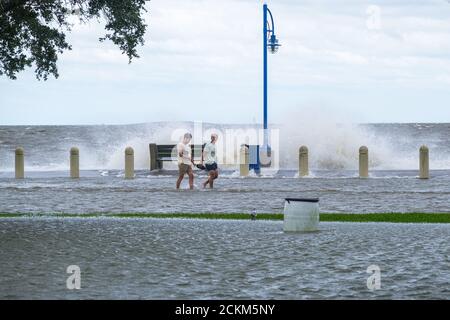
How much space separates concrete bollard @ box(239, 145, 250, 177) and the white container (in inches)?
910

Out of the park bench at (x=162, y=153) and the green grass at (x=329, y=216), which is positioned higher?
the park bench at (x=162, y=153)

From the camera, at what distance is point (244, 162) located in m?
Answer: 41.2

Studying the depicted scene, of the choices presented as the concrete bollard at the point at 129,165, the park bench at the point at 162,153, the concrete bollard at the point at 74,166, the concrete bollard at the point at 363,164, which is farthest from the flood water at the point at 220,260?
the park bench at the point at 162,153

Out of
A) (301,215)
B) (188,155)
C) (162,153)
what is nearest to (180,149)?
(188,155)

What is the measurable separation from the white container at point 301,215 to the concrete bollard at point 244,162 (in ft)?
75.8

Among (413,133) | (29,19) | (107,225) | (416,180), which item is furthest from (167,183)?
(413,133)

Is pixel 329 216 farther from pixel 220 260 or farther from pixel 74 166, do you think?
pixel 74 166

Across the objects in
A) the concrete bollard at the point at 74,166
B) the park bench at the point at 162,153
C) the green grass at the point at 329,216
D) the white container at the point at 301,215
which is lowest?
the green grass at the point at 329,216

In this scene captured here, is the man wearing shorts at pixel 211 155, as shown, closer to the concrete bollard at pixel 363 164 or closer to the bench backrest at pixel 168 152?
the concrete bollard at pixel 363 164

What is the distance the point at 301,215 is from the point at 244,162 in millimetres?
23398

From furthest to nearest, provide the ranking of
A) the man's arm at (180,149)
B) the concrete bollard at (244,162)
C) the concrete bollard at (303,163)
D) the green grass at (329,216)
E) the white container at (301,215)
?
the concrete bollard at (244,162) < the concrete bollard at (303,163) < the man's arm at (180,149) < the green grass at (329,216) < the white container at (301,215)

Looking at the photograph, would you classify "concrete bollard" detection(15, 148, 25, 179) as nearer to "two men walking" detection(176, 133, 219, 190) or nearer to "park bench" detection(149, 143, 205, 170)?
"park bench" detection(149, 143, 205, 170)

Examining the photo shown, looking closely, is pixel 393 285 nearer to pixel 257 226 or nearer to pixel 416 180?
pixel 257 226

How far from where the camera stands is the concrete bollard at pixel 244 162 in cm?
4106
